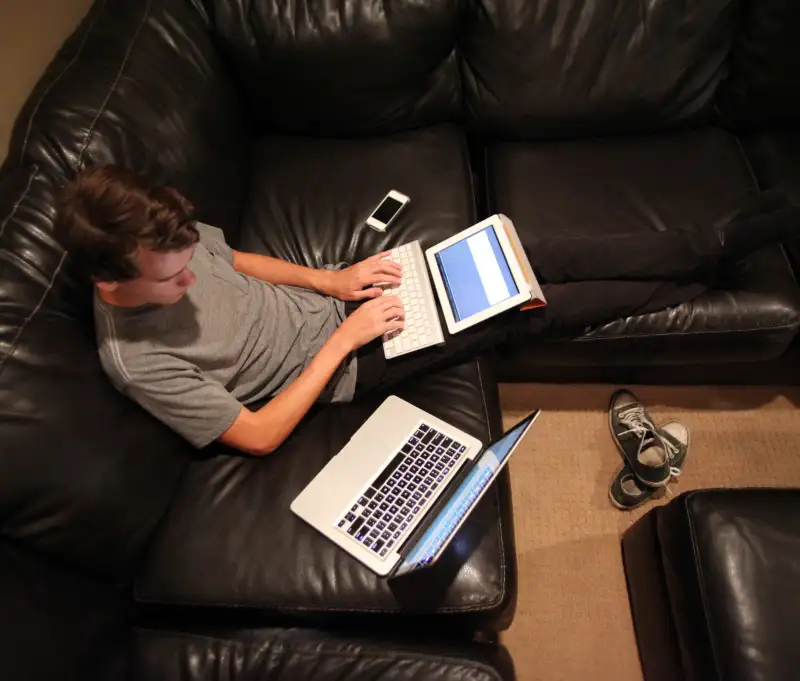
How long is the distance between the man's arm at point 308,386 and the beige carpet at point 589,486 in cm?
64

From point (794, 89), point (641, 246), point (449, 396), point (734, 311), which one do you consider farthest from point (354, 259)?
point (794, 89)

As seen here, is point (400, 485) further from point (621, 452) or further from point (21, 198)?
point (21, 198)

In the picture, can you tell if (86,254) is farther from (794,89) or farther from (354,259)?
(794,89)

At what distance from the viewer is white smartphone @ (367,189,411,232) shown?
157 cm

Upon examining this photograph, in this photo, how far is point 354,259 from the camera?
5.13 feet

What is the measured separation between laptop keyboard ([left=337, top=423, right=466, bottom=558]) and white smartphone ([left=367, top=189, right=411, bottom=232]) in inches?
23.9

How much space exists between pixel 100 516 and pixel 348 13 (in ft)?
4.42

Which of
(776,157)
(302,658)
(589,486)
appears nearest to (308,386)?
(302,658)

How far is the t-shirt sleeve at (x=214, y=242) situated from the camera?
1.29 metres

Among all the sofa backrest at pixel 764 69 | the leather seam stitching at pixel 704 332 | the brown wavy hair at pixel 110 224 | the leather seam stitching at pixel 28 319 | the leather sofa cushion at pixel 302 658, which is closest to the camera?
the brown wavy hair at pixel 110 224

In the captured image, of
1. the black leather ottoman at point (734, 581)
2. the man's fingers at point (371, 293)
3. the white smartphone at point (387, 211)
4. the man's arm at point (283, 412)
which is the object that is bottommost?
the black leather ottoman at point (734, 581)

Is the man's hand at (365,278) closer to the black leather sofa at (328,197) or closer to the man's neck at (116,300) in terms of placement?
the black leather sofa at (328,197)

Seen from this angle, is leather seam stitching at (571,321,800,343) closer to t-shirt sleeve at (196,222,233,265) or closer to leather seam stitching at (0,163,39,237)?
t-shirt sleeve at (196,222,233,265)

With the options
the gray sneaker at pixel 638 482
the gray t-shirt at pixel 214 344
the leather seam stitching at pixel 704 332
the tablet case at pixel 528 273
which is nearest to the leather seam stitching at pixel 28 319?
the gray t-shirt at pixel 214 344
